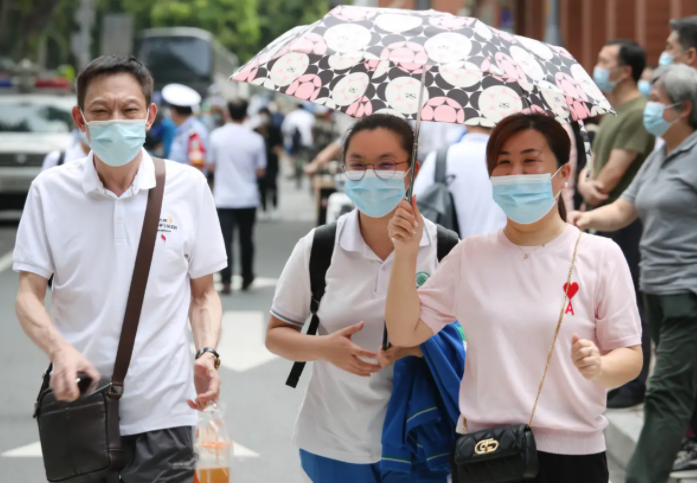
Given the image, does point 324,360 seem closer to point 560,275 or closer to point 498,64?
point 560,275

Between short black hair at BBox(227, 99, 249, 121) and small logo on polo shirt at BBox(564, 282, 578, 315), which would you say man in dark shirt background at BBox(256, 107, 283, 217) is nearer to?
short black hair at BBox(227, 99, 249, 121)

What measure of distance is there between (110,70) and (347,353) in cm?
114

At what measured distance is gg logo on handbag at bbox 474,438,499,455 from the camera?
3.42 m

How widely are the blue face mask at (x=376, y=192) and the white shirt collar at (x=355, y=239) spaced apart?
86 millimetres

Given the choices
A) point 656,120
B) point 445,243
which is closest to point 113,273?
point 445,243

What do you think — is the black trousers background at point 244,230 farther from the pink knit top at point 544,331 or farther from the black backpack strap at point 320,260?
the pink knit top at point 544,331

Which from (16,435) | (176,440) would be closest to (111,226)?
(176,440)

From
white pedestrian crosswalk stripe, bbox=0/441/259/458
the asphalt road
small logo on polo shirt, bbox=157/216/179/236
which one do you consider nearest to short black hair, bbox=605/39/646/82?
the asphalt road

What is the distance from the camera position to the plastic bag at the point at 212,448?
377 cm

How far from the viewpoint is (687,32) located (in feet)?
23.2

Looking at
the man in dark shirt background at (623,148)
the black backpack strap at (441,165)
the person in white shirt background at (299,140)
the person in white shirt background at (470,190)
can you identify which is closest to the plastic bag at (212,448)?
the person in white shirt background at (470,190)

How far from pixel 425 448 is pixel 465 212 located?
308cm

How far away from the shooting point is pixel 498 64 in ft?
12.1

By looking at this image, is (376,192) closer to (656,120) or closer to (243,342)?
(656,120)
